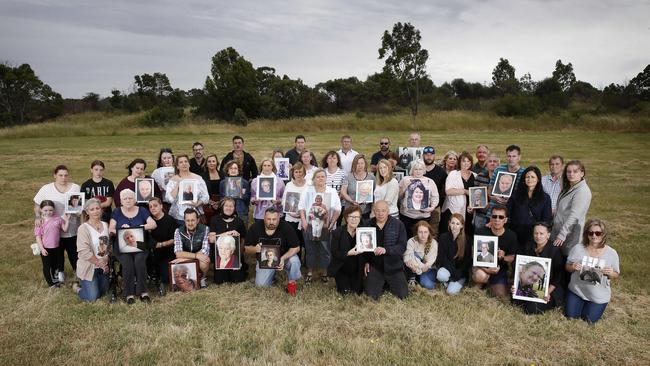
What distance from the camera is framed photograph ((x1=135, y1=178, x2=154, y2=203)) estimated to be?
7520 millimetres

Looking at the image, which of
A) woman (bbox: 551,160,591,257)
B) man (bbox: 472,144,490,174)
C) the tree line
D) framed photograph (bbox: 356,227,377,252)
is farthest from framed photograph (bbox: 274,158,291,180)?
the tree line

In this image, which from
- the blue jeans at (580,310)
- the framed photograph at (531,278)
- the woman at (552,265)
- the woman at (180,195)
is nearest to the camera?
Answer: the blue jeans at (580,310)

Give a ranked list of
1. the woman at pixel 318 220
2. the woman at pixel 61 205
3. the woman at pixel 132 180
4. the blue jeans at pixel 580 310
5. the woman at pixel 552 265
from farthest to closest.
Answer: the woman at pixel 132 180 → the woman at pixel 318 220 → the woman at pixel 61 205 → the woman at pixel 552 265 → the blue jeans at pixel 580 310

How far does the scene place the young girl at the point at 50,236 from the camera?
6895 millimetres

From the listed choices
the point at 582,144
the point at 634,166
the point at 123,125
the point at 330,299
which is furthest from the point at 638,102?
the point at 123,125

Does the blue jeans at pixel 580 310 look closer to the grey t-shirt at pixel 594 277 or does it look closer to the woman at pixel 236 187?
the grey t-shirt at pixel 594 277

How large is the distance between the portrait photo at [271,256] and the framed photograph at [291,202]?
96 cm

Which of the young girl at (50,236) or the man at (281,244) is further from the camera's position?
the man at (281,244)

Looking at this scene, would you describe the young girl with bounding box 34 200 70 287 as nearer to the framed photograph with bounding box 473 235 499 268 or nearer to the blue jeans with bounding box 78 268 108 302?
the blue jeans with bounding box 78 268 108 302

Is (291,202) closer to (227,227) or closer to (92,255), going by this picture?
(227,227)

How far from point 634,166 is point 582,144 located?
25.0 ft

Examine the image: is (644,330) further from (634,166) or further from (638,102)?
(638,102)

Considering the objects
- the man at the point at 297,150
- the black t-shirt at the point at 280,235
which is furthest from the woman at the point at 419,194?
the man at the point at 297,150

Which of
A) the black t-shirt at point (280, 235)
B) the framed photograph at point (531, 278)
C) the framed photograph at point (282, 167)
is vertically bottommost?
the framed photograph at point (531, 278)
